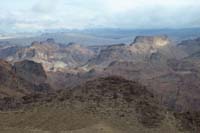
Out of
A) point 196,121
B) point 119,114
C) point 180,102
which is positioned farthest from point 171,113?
point 180,102

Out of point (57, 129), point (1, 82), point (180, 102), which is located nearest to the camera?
point (57, 129)

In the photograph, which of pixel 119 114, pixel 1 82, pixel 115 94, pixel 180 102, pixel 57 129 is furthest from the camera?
pixel 180 102

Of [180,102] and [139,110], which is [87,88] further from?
[180,102]

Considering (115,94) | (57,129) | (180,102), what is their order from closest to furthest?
1. (57,129)
2. (115,94)
3. (180,102)

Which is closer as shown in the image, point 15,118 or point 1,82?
point 15,118

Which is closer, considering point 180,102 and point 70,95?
point 70,95

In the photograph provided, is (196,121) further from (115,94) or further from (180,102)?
(180,102)

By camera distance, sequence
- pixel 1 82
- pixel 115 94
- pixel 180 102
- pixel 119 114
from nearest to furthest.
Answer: pixel 119 114 → pixel 115 94 → pixel 1 82 → pixel 180 102

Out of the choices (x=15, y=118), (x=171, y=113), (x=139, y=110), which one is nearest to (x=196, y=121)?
(x=171, y=113)

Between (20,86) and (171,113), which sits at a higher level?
(171,113)
